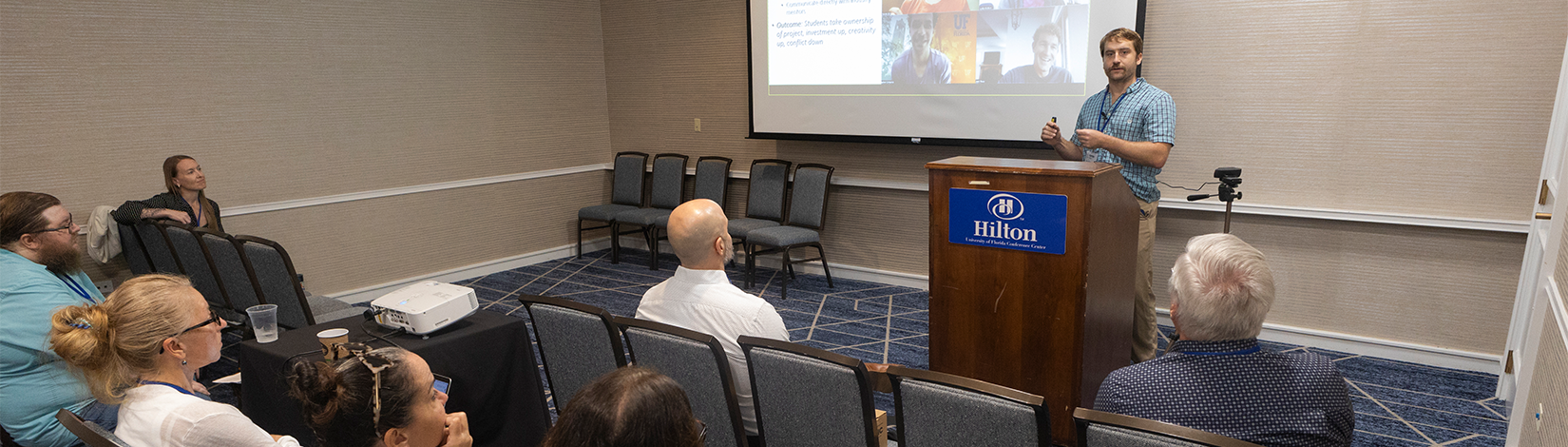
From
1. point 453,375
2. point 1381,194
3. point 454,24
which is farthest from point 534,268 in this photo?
point 1381,194

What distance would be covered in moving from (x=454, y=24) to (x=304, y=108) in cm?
121

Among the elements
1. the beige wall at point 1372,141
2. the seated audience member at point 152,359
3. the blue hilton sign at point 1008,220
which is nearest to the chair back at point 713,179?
the beige wall at point 1372,141

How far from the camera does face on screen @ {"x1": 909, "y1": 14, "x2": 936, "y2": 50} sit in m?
4.99

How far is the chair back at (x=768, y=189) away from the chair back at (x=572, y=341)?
337 cm

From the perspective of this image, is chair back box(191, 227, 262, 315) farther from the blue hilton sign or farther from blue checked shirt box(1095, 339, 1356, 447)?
blue checked shirt box(1095, 339, 1356, 447)

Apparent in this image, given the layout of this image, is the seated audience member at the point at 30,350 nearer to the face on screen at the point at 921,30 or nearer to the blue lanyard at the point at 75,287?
the blue lanyard at the point at 75,287

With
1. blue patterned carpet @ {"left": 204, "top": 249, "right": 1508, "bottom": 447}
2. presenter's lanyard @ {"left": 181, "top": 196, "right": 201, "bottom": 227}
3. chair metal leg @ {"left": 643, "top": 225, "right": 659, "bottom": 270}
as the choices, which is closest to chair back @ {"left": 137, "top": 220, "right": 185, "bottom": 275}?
presenter's lanyard @ {"left": 181, "top": 196, "right": 201, "bottom": 227}

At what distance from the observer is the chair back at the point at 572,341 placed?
7.48 ft

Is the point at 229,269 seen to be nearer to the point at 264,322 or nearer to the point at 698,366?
the point at 264,322

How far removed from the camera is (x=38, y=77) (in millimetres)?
4176

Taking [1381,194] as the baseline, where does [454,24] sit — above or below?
above

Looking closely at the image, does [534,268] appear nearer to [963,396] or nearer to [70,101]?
[70,101]

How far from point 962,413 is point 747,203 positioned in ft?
14.6

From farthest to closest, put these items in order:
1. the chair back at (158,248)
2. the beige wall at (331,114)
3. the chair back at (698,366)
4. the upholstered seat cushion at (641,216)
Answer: the upholstered seat cushion at (641,216) → the beige wall at (331,114) → the chair back at (158,248) → the chair back at (698,366)
